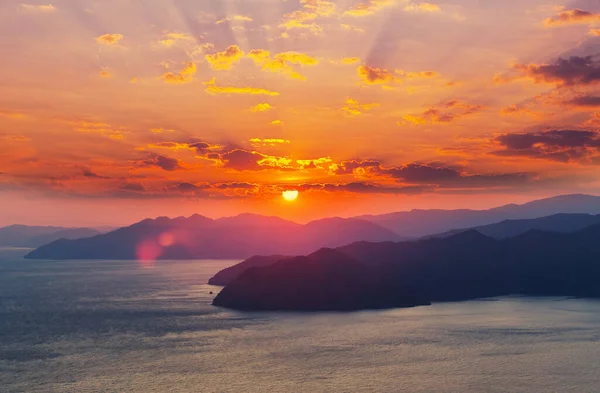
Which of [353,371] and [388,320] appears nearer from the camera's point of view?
[353,371]

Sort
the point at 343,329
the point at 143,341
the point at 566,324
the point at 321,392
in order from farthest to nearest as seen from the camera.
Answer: the point at 566,324 < the point at 343,329 < the point at 143,341 < the point at 321,392

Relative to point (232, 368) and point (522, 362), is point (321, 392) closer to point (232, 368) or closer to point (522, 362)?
point (232, 368)

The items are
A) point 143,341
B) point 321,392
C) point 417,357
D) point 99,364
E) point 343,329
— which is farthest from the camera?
point 343,329

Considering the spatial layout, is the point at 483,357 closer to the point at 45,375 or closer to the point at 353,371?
the point at 353,371

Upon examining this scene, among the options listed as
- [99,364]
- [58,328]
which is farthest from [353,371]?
[58,328]

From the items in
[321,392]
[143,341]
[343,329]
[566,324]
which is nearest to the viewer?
[321,392]

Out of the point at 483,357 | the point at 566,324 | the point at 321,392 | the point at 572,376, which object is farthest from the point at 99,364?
the point at 566,324
